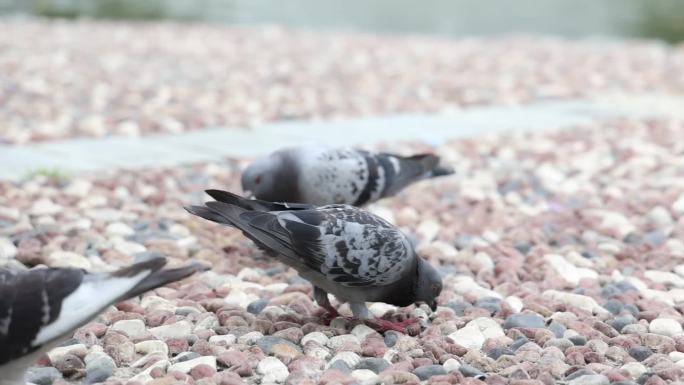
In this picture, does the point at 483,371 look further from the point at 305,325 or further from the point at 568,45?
the point at 568,45

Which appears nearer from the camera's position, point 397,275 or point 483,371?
point 483,371

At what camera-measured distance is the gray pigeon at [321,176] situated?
4902mm

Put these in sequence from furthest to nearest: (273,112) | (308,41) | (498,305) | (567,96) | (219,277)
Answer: (308,41) < (567,96) < (273,112) < (219,277) < (498,305)

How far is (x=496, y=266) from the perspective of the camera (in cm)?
487

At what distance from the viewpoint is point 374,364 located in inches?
136

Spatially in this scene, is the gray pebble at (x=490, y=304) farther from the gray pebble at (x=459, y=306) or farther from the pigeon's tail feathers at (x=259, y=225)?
the pigeon's tail feathers at (x=259, y=225)

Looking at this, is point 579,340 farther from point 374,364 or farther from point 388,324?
point 374,364

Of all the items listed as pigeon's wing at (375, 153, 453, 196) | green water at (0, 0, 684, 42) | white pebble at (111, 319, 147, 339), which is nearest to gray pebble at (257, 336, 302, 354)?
white pebble at (111, 319, 147, 339)

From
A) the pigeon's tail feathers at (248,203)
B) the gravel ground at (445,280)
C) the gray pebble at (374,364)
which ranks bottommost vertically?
the gravel ground at (445,280)

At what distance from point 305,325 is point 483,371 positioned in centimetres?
80

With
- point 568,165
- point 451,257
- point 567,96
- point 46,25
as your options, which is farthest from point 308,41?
point 451,257

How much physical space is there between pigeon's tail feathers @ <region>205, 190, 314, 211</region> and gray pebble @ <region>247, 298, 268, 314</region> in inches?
18.2

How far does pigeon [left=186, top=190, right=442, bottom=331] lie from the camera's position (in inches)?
149

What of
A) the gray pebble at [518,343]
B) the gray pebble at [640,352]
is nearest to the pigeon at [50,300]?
the gray pebble at [518,343]
